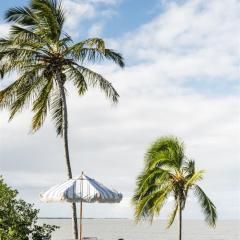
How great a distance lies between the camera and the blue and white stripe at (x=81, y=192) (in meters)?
15.0

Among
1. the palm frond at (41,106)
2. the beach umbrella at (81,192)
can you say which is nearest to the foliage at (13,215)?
the beach umbrella at (81,192)

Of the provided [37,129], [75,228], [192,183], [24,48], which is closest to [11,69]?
[24,48]

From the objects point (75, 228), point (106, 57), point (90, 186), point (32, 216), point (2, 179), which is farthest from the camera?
point (106, 57)

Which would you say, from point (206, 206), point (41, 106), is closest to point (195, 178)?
point (206, 206)

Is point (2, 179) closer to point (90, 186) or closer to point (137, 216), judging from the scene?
point (90, 186)

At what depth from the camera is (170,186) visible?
22891 mm

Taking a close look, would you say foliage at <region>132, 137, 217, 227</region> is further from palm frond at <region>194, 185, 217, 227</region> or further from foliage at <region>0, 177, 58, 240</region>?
foliage at <region>0, 177, 58, 240</region>

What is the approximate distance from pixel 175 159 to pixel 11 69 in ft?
24.6

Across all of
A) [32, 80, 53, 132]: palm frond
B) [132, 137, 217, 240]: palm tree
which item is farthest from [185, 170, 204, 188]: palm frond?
[32, 80, 53, 132]: palm frond

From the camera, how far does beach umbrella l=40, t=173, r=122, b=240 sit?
14969 millimetres

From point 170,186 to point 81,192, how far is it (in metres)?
8.39

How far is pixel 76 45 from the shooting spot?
Result: 22.7 m

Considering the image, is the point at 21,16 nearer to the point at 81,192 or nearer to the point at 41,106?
the point at 41,106

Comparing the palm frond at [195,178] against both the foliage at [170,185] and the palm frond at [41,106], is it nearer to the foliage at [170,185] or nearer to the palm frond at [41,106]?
the foliage at [170,185]
